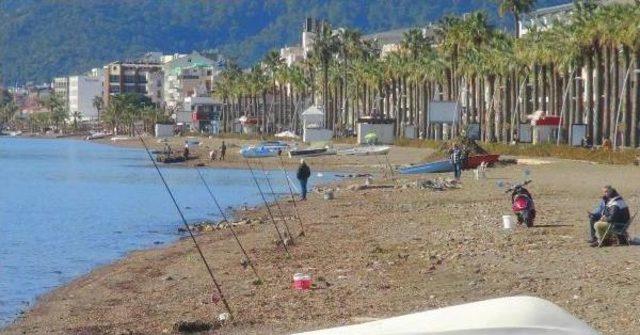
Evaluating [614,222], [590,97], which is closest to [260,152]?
[590,97]

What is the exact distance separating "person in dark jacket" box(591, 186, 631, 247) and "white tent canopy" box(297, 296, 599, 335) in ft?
41.1

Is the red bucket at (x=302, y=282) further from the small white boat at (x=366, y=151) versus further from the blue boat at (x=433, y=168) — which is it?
the small white boat at (x=366, y=151)

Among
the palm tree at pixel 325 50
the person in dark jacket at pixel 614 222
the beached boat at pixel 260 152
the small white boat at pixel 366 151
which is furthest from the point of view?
the palm tree at pixel 325 50

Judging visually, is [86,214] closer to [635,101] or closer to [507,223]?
[507,223]

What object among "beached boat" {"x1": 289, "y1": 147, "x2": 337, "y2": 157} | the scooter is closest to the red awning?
"beached boat" {"x1": 289, "y1": 147, "x2": 337, "y2": 157}

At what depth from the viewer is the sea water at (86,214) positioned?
94.1ft

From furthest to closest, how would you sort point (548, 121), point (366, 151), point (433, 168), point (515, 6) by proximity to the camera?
point (515, 6) → point (366, 151) → point (548, 121) → point (433, 168)

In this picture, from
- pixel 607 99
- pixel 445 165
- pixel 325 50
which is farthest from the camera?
pixel 325 50

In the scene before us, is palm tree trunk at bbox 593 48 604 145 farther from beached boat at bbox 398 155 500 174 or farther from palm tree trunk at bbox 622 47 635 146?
beached boat at bbox 398 155 500 174

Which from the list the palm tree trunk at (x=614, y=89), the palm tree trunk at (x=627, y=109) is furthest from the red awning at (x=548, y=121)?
the palm tree trunk at (x=627, y=109)

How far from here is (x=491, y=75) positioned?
92.9 meters

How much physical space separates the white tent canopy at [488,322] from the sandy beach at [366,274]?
5256 millimetres

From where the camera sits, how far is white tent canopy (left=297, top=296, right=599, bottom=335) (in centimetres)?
816

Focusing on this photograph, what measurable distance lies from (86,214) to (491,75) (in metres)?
47.9
